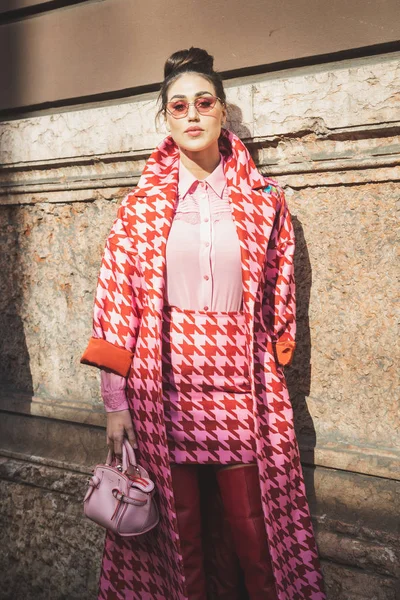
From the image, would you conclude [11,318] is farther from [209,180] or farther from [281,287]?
[281,287]

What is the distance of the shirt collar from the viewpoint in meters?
2.44

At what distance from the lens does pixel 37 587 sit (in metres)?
3.25

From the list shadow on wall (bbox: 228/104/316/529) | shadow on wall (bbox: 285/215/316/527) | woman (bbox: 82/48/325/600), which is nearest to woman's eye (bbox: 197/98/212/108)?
woman (bbox: 82/48/325/600)

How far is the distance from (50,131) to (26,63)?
0.40 m

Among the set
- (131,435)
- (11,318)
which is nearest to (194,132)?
(131,435)

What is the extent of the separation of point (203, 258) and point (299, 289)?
21.9 inches

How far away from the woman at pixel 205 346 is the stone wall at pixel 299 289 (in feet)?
0.81

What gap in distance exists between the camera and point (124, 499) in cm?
233

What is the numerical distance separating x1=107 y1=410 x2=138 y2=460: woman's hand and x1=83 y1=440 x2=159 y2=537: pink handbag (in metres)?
0.04

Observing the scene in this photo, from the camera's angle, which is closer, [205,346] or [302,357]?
[205,346]

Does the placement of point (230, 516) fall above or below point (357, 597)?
above

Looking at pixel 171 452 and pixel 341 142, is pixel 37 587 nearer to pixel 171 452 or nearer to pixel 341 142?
pixel 171 452

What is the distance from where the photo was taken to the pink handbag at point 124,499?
7.66ft

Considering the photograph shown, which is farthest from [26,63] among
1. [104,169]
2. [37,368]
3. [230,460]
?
[230,460]
